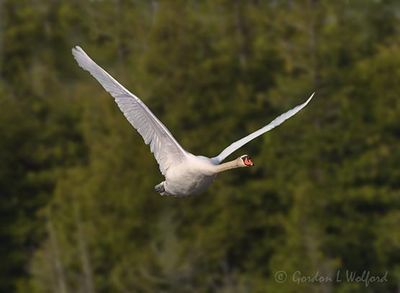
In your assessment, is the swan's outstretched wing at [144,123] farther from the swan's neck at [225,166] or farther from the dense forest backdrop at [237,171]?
the dense forest backdrop at [237,171]

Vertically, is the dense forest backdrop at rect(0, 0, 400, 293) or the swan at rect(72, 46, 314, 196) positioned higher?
the dense forest backdrop at rect(0, 0, 400, 293)

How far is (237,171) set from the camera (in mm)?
54250

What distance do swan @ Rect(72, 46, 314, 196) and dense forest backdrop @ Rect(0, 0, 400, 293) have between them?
89.7 ft

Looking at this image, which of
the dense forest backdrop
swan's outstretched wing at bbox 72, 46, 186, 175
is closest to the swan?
swan's outstretched wing at bbox 72, 46, 186, 175

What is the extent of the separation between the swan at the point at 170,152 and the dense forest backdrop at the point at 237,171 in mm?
27354

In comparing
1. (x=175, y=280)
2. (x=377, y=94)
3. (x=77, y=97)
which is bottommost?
(x=175, y=280)

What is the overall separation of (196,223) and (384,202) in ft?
23.2

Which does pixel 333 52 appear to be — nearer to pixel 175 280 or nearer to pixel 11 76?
pixel 175 280

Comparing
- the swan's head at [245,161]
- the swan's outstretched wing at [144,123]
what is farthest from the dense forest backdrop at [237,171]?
the swan's head at [245,161]

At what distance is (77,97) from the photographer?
6172 centimetres

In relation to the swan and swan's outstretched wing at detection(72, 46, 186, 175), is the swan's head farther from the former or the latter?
swan's outstretched wing at detection(72, 46, 186, 175)

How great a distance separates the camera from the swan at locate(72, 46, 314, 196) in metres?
18.8

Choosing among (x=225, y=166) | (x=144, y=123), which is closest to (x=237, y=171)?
(x=144, y=123)

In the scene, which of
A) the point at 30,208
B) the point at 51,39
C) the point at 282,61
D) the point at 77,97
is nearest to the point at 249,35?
the point at 282,61
